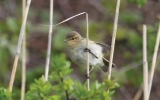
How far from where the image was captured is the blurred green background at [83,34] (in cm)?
445

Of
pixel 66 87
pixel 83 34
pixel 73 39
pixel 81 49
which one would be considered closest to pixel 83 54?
pixel 81 49

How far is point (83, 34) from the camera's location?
5.40 metres

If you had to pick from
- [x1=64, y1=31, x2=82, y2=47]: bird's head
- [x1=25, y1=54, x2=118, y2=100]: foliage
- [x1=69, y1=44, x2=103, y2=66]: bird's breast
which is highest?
[x1=64, y1=31, x2=82, y2=47]: bird's head

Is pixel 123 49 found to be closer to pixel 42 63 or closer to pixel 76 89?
pixel 42 63

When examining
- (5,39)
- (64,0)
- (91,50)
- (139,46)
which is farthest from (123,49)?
(91,50)

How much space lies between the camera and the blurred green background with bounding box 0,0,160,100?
4449 millimetres

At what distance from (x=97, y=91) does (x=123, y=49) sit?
4.21m

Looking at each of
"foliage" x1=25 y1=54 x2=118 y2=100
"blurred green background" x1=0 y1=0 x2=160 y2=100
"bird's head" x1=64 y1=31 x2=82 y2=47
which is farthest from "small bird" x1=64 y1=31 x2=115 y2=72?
"foliage" x1=25 y1=54 x2=118 y2=100

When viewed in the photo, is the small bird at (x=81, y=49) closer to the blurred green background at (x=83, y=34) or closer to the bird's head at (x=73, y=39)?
the bird's head at (x=73, y=39)

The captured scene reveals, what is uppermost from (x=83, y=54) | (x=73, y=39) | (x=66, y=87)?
(x=73, y=39)

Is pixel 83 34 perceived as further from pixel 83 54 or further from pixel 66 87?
pixel 66 87

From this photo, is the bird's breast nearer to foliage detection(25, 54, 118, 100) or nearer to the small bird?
the small bird

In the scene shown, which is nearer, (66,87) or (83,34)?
(66,87)

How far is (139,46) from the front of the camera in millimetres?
4852
